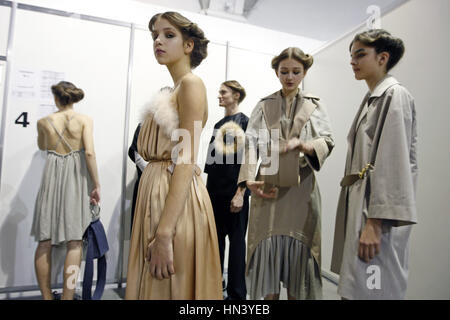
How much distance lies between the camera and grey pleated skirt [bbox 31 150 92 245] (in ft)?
3.53

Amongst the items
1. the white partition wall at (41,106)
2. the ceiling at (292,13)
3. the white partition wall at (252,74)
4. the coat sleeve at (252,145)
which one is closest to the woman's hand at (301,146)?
the coat sleeve at (252,145)

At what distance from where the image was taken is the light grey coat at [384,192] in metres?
0.87

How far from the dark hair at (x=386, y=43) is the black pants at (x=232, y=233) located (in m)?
0.77

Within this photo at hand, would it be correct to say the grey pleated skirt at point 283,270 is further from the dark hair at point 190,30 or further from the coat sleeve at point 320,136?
the dark hair at point 190,30

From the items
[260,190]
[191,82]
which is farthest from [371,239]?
[191,82]

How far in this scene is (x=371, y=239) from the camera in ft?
2.92

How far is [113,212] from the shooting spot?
3.80ft

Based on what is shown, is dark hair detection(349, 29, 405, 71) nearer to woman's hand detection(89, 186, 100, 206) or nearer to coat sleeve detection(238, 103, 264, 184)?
coat sleeve detection(238, 103, 264, 184)

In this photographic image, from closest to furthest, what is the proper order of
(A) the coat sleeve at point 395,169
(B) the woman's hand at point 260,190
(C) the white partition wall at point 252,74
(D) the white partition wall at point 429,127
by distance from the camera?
1. (A) the coat sleeve at point 395,169
2. (D) the white partition wall at point 429,127
3. (B) the woman's hand at point 260,190
4. (C) the white partition wall at point 252,74

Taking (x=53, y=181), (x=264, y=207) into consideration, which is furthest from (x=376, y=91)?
(x=53, y=181)

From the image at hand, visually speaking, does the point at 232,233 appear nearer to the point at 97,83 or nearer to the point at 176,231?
the point at 176,231

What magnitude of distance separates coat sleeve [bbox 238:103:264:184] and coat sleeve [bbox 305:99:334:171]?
21 cm

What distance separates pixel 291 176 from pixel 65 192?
931 mm
